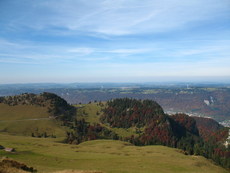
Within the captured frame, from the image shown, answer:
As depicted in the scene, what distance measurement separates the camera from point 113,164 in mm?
78688

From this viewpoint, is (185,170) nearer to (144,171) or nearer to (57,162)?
(144,171)

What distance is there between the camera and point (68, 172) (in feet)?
144

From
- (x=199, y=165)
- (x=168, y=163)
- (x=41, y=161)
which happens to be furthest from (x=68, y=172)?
(x=199, y=165)

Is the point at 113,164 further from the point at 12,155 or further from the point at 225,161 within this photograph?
the point at 225,161

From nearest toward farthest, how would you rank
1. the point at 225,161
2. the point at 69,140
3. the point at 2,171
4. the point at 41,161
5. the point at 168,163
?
the point at 2,171 → the point at 41,161 → the point at 168,163 → the point at 225,161 → the point at 69,140

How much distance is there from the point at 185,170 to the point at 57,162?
160ft

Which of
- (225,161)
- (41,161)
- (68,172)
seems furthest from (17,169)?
(225,161)

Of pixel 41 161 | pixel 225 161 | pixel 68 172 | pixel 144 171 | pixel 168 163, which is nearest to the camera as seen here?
pixel 68 172

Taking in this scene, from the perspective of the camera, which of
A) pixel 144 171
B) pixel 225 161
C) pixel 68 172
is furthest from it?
pixel 225 161

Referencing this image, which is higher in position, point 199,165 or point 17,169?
point 17,169

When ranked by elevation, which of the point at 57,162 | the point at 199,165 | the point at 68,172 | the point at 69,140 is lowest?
the point at 69,140

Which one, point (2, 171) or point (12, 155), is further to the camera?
point (12, 155)

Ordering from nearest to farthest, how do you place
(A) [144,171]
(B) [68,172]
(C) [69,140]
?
(B) [68,172] < (A) [144,171] < (C) [69,140]

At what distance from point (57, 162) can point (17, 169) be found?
34563mm
